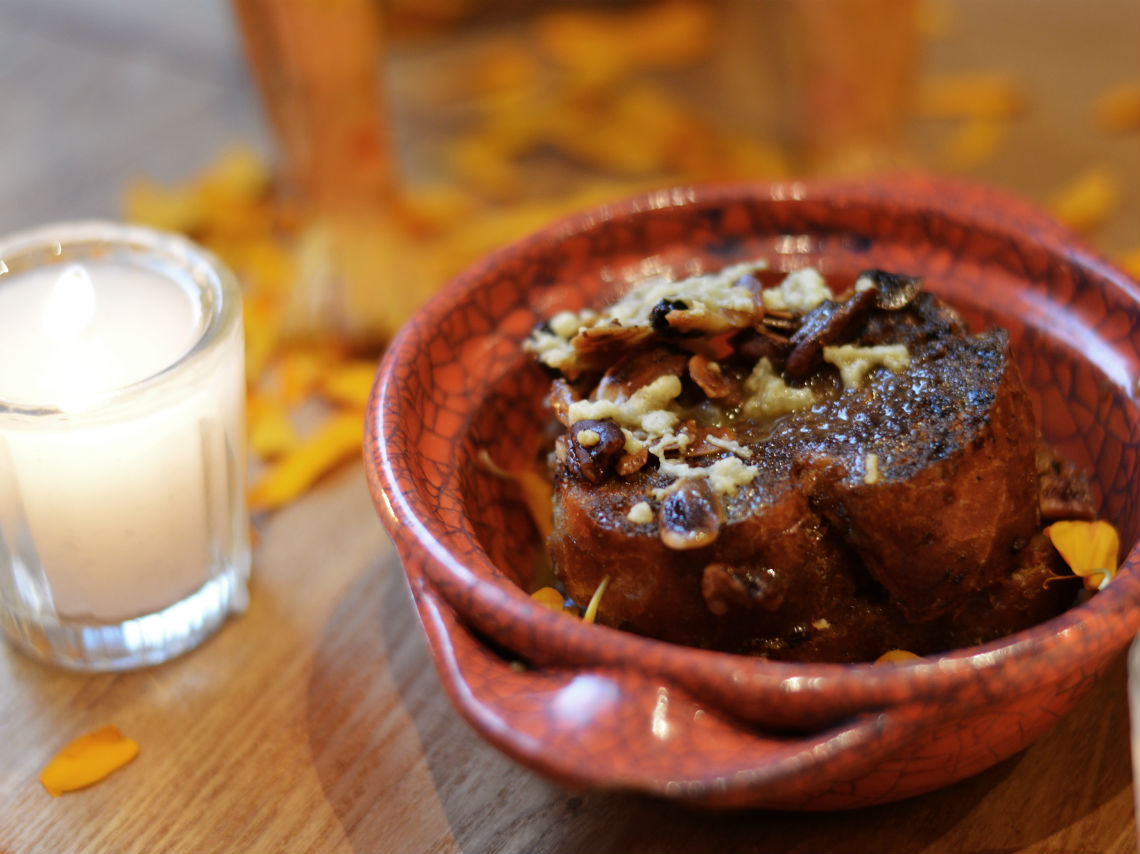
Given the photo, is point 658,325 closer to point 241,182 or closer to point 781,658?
point 781,658

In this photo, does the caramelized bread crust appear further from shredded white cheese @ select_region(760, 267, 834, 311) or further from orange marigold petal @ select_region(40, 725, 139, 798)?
orange marigold petal @ select_region(40, 725, 139, 798)

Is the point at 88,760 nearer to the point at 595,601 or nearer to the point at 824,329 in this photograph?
the point at 595,601

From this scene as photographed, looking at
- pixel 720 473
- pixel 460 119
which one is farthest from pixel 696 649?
pixel 460 119

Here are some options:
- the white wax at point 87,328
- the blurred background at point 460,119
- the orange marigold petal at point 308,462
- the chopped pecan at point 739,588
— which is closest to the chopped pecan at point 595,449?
the chopped pecan at point 739,588

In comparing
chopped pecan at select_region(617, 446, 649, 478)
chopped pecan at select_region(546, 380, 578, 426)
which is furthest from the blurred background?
chopped pecan at select_region(617, 446, 649, 478)

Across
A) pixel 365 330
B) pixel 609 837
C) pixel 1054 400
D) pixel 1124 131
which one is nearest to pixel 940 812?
pixel 609 837
